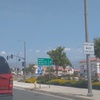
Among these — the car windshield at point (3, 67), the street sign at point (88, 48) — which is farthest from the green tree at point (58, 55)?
the car windshield at point (3, 67)

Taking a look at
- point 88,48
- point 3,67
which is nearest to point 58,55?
point 88,48

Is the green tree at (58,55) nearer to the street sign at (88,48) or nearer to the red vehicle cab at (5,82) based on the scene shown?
the street sign at (88,48)

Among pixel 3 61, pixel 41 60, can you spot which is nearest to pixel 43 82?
pixel 41 60

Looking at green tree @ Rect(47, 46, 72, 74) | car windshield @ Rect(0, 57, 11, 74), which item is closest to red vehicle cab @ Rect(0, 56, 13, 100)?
car windshield @ Rect(0, 57, 11, 74)

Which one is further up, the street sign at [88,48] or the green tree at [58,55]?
the green tree at [58,55]

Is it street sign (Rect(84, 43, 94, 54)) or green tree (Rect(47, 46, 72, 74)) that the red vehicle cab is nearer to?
street sign (Rect(84, 43, 94, 54))

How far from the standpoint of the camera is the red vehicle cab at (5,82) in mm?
12289

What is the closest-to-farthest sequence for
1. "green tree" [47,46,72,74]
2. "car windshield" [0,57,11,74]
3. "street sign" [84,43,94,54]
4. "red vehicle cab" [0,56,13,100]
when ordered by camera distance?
1. "red vehicle cab" [0,56,13,100]
2. "car windshield" [0,57,11,74]
3. "street sign" [84,43,94,54]
4. "green tree" [47,46,72,74]

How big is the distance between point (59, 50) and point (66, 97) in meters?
51.5

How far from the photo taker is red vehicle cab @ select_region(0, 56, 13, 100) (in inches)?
484

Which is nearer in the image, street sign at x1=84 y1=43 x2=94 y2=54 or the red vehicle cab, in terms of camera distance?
the red vehicle cab

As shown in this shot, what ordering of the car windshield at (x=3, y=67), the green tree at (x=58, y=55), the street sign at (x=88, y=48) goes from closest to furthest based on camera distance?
the car windshield at (x=3, y=67) < the street sign at (x=88, y=48) < the green tree at (x=58, y=55)

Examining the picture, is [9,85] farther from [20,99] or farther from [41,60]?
[41,60]

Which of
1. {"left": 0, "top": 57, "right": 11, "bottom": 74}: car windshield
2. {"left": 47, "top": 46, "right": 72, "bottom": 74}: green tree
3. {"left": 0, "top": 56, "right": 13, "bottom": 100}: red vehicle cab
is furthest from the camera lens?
{"left": 47, "top": 46, "right": 72, "bottom": 74}: green tree
